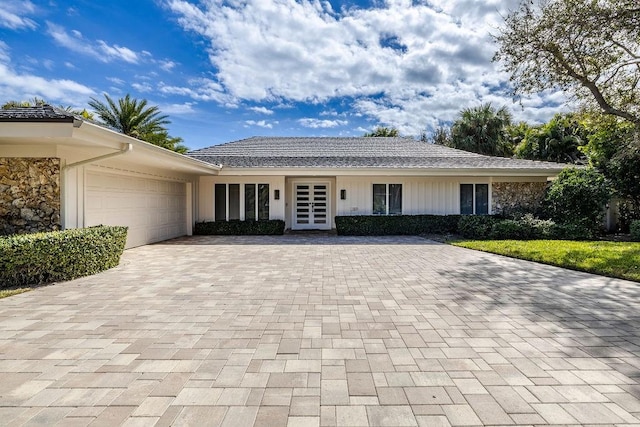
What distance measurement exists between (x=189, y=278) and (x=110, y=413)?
387cm

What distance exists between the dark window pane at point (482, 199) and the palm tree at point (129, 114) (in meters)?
19.6

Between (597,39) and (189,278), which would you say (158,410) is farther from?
(597,39)

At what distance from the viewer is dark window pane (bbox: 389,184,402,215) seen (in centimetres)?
1357

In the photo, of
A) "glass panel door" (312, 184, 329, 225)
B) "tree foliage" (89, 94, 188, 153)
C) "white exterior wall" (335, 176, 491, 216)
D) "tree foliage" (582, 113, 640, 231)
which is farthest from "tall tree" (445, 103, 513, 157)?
"tree foliage" (89, 94, 188, 153)

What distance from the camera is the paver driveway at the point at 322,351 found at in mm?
2141

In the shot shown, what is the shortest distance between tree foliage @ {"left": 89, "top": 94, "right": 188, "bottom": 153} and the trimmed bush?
1532 cm

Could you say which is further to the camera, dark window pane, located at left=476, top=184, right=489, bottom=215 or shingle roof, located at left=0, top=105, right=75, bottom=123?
dark window pane, located at left=476, top=184, right=489, bottom=215

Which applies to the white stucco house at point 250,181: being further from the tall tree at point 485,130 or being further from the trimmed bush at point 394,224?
the tall tree at point 485,130

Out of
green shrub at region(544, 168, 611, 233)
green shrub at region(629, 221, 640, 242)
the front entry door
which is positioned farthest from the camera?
the front entry door

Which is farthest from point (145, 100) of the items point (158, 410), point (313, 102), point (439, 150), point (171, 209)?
point (158, 410)

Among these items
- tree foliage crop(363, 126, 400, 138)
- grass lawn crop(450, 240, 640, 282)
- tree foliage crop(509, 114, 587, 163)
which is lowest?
grass lawn crop(450, 240, 640, 282)

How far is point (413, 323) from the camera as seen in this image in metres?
3.71

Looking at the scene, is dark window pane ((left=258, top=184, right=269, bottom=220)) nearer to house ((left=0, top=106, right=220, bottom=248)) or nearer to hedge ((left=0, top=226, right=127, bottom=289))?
house ((left=0, top=106, right=220, bottom=248))

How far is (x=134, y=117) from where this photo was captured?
20422mm
